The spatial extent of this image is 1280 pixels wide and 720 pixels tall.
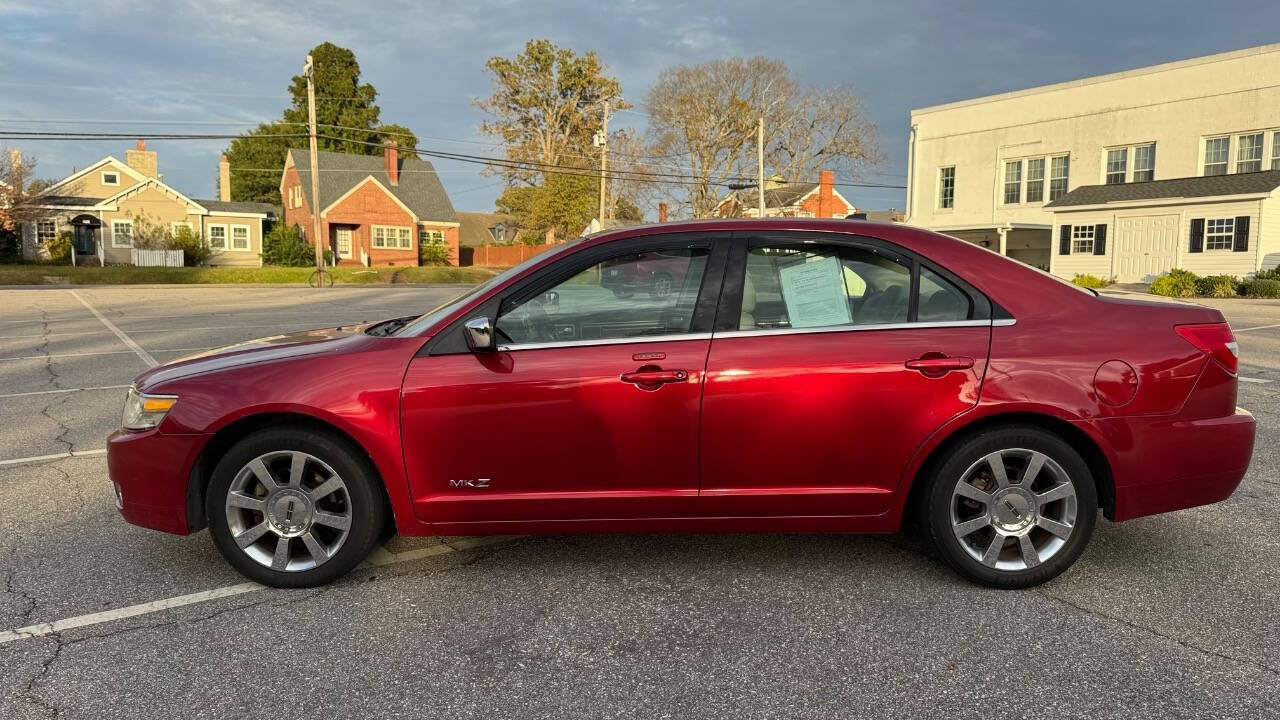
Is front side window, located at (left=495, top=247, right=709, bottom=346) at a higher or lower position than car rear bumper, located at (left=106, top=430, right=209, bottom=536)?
higher

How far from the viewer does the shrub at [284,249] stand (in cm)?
4528

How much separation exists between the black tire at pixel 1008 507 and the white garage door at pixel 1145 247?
101ft

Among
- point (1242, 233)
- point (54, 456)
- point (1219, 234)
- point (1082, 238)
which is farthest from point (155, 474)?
point (1082, 238)

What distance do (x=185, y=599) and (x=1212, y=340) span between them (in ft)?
15.0

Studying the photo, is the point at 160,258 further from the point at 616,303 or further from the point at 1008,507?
the point at 1008,507

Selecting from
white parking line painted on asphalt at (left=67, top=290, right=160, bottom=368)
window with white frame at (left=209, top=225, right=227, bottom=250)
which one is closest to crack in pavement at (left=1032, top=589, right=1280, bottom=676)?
white parking line painted on asphalt at (left=67, top=290, right=160, bottom=368)

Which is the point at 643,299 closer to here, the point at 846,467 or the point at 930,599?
the point at 846,467

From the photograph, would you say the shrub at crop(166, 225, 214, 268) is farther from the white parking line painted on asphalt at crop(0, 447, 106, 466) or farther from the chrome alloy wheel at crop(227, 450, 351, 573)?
the chrome alloy wheel at crop(227, 450, 351, 573)

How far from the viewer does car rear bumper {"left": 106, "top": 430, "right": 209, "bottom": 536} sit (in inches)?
144

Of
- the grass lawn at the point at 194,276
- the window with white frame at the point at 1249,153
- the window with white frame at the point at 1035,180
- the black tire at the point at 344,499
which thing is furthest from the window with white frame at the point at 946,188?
the black tire at the point at 344,499

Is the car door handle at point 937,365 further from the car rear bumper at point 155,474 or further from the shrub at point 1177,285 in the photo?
the shrub at point 1177,285

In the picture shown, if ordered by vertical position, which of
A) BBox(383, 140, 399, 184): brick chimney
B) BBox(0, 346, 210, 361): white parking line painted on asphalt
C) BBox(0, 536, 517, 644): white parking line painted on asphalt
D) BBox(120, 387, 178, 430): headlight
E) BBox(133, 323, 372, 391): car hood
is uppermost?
BBox(383, 140, 399, 184): brick chimney

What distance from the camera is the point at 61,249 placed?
43656 mm

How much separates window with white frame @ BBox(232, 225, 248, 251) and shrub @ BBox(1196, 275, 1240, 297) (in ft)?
155
